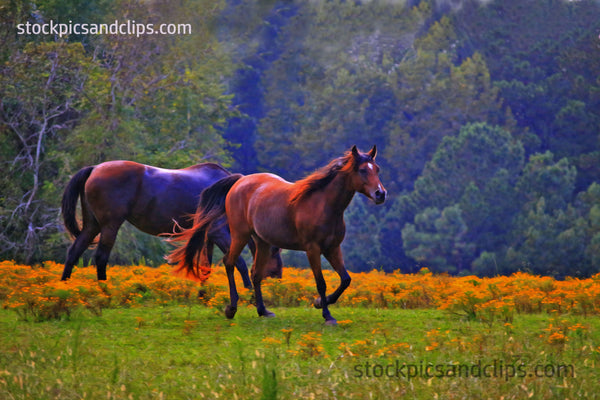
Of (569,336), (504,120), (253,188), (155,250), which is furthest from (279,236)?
(504,120)

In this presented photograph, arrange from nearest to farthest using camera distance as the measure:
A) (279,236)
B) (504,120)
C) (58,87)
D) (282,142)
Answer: (279,236) < (58,87) < (504,120) < (282,142)

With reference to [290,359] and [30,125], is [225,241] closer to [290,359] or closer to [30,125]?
[290,359]

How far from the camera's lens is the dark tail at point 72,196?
1229 cm

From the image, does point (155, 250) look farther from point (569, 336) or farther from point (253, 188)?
point (569, 336)

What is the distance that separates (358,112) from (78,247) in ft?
134

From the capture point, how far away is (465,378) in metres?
6.10

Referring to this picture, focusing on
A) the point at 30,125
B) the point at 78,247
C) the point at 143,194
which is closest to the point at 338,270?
the point at 143,194

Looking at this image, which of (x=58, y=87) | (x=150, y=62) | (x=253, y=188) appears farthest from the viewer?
(x=150, y=62)

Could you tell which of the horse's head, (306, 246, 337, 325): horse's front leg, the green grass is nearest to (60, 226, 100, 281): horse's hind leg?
the green grass

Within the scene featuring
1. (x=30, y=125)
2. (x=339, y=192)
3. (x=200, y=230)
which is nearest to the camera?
(x=339, y=192)

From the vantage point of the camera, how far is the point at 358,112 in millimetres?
51656

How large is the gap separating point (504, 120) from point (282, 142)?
47.8 feet

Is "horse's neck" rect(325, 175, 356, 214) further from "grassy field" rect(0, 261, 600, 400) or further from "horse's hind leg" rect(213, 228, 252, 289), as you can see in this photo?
"horse's hind leg" rect(213, 228, 252, 289)

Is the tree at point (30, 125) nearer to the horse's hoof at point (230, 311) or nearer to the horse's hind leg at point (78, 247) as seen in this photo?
the horse's hind leg at point (78, 247)
